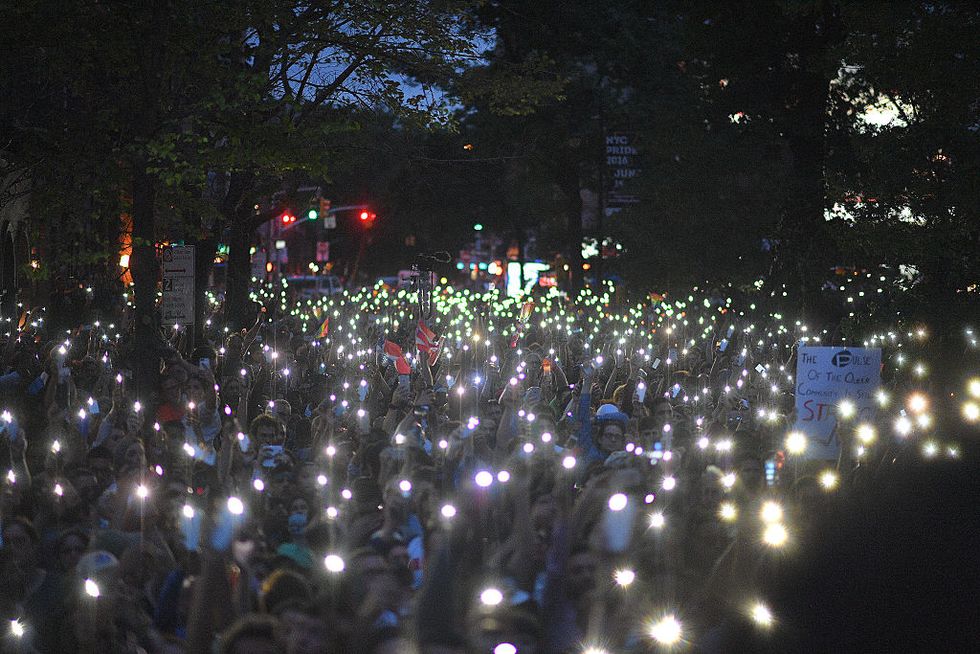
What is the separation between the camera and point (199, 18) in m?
14.9

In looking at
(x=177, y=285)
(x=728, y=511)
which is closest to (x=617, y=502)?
(x=728, y=511)

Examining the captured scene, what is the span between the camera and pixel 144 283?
1498 centimetres

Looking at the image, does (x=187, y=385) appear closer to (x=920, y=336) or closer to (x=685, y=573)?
(x=685, y=573)

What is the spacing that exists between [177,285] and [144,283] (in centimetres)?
144

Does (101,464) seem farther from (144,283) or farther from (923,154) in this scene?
(923,154)

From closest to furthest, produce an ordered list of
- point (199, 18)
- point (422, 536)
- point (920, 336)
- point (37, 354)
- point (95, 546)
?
point (95, 546) < point (422, 536) < point (199, 18) < point (37, 354) < point (920, 336)

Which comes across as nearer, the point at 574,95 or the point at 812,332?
the point at 812,332

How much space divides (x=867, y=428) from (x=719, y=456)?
2187mm

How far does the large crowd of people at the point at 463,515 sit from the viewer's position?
6492 mm

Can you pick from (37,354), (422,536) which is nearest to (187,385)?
(37,354)

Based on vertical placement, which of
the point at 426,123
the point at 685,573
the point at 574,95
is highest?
the point at 574,95

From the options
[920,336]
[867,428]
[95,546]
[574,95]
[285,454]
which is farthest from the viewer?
[574,95]

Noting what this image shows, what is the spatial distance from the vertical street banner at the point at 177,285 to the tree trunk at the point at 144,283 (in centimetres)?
95

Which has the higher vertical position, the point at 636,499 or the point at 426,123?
the point at 426,123
